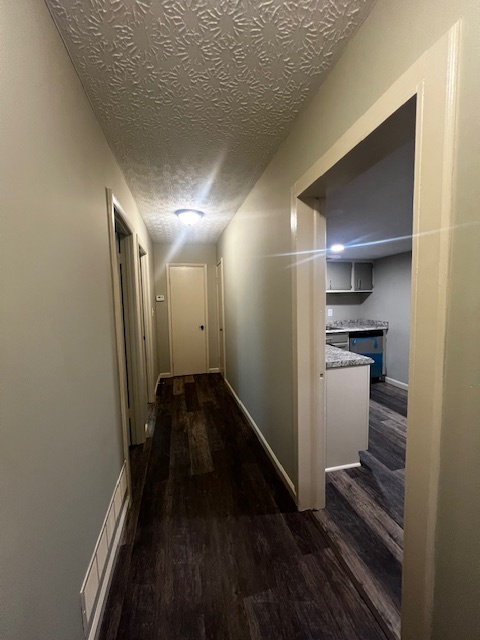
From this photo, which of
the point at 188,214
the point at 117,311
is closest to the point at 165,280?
the point at 188,214

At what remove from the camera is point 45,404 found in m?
0.78

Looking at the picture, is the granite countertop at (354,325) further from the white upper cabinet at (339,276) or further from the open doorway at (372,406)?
the white upper cabinet at (339,276)

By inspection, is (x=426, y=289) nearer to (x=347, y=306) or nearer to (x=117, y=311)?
(x=117, y=311)

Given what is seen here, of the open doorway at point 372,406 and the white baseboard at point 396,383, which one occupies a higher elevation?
the open doorway at point 372,406

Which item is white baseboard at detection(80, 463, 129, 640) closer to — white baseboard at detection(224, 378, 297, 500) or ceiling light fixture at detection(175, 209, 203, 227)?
white baseboard at detection(224, 378, 297, 500)

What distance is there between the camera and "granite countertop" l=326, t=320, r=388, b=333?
14.3ft

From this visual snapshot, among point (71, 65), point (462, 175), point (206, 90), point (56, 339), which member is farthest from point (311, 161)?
point (56, 339)

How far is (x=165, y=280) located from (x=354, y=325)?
3652mm

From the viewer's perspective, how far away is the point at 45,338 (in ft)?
2.63

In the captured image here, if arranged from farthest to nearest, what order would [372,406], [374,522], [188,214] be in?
[372,406]
[188,214]
[374,522]

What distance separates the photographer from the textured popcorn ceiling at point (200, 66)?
0.86 metres

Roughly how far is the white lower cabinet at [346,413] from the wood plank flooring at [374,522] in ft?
0.45

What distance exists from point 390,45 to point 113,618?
2.46 m

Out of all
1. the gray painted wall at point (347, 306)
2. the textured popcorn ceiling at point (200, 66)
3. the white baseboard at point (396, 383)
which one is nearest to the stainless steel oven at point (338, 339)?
the gray painted wall at point (347, 306)
